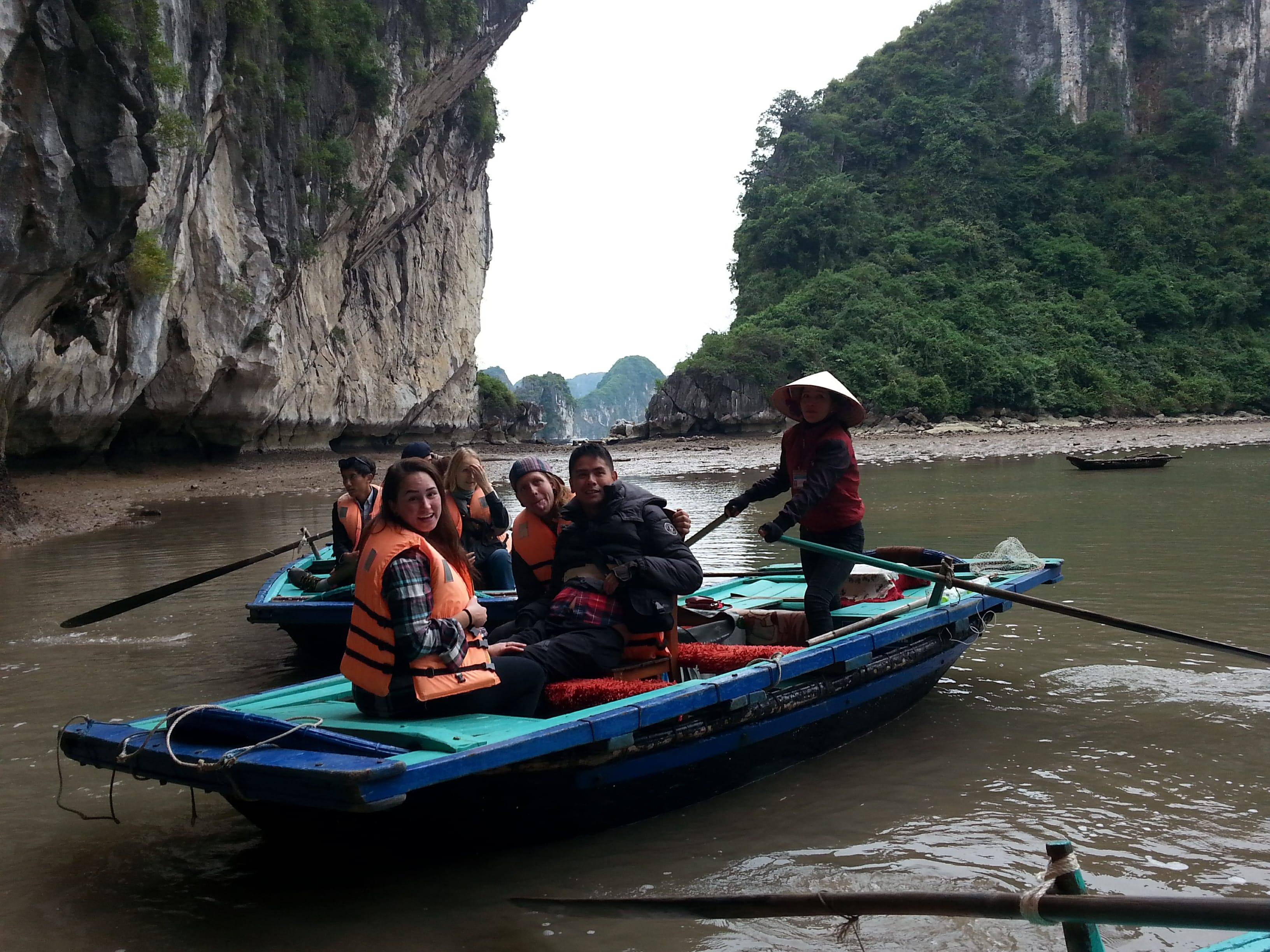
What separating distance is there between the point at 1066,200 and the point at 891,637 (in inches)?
2135

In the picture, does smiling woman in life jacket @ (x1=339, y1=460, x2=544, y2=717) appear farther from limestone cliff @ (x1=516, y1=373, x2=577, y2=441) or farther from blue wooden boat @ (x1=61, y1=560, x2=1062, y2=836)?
limestone cliff @ (x1=516, y1=373, x2=577, y2=441)

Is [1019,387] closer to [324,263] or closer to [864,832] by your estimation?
[324,263]

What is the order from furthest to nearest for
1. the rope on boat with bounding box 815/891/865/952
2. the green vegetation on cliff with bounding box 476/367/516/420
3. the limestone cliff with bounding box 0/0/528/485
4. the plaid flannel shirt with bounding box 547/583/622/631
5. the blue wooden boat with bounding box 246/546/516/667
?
the green vegetation on cliff with bounding box 476/367/516/420 → the limestone cliff with bounding box 0/0/528/485 → the blue wooden boat with bounding box 246/546/516/667 → the plaid flannel shirt with bounding box 547/583/622/631 → the rope on boat with bounding box 815/891/865/952

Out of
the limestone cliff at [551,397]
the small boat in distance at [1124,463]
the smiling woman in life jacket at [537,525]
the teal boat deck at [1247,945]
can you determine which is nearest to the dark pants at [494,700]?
the smiling woman in life jacket at [537,525]

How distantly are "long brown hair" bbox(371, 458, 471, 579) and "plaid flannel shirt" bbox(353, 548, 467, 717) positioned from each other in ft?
0.53

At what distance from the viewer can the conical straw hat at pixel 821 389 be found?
17.7 ft

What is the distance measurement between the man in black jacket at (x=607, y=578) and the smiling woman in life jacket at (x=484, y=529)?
7.07ft

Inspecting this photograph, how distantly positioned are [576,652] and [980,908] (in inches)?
97.3

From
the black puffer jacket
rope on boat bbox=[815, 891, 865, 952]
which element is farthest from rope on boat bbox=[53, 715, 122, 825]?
rope on boat bbox=[815, 891, 865, 952]

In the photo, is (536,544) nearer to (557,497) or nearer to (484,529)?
(557,497)

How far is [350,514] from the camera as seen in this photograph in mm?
7250

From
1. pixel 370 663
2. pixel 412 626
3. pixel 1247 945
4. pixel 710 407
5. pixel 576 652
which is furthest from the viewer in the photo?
pixel 710 407

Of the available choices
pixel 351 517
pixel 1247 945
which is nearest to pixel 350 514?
pixel 351 517

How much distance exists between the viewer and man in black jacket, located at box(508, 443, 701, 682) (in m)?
4.20
